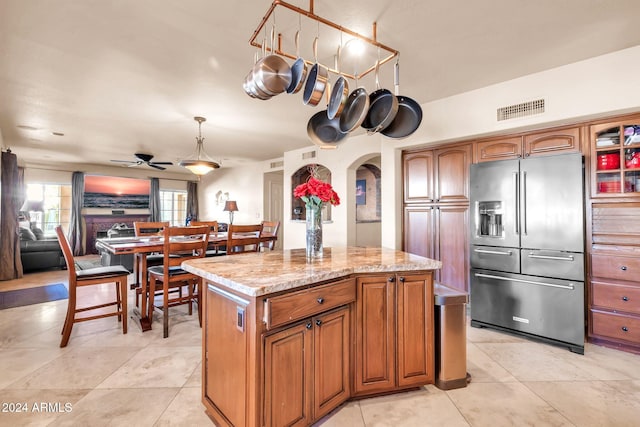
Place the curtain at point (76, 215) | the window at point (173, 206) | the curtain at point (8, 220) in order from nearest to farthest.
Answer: the curtain at point (8, 220)
the curtain at point (76, 215)
the window at point (173, 206)

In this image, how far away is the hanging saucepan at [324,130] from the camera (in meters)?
2.31

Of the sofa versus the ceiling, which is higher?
the ceiling

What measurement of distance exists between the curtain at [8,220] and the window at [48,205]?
102 inches

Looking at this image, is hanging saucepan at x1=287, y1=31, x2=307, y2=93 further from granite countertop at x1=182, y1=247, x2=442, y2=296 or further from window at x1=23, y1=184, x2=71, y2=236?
window at x1=23, y1=184, x2=71, y2=236

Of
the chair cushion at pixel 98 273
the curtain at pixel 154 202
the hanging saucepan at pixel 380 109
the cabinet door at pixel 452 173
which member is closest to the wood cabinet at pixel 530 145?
the cabinet door at pixel 452 173

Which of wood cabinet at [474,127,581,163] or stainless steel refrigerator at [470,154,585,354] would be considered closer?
stainless steel refrigerator at [470,154,585,354]

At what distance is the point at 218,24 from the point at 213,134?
10.1ft

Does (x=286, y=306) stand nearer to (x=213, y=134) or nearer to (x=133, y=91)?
(x=133, y=91)

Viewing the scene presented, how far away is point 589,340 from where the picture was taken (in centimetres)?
272

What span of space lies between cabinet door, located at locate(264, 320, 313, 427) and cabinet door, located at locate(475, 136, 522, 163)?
2.82 m

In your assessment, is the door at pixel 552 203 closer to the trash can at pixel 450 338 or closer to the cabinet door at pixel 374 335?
the trash can at pixel 450 338

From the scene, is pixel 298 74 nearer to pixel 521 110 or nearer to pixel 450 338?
pixel 450 338

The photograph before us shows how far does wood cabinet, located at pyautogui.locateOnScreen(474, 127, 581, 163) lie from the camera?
9.06 ft

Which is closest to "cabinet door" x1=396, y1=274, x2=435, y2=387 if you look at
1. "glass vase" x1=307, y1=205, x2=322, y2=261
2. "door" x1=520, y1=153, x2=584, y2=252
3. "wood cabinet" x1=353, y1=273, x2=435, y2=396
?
"wood cabinet" x1=353, y1=273, x2=435, y2=396
